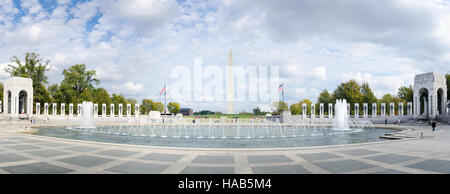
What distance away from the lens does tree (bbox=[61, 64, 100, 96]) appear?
67.2 m

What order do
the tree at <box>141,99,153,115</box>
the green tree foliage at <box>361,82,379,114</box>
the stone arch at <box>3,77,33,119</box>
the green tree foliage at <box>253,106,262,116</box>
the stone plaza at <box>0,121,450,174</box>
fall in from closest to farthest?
the stone plaza at <box>0,121,450,174</box>
the stone arch at <box>3,77,33,119</box>
the green tree foliage at <box>361,82,379,114</box>
the tree at <box>141,99,153,115</box>
the green tree foliage at <box>253,106,262,116</box>

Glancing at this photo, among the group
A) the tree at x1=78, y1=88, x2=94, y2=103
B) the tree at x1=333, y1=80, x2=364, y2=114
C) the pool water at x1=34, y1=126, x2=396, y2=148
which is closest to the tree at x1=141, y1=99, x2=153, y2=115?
the tree at x1=78, y1=88, x2=94, y2=103

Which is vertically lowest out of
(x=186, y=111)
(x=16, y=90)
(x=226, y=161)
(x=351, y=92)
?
(x=186, y=111)

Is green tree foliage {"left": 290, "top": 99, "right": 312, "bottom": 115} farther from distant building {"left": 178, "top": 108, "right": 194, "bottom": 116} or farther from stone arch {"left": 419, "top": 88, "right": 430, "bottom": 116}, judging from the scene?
distant building {"left": 178, "top": 108, "right": 194, "bottom": 116}

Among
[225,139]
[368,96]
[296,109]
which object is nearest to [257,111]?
[296,109]

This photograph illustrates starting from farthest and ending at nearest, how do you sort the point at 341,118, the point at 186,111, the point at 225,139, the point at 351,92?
the point at 186,111
the point at 351,92
the point at 341,118
the point at 225,139

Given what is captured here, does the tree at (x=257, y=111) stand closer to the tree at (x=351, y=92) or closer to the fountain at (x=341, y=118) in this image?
the tree at (x=351, y=92)

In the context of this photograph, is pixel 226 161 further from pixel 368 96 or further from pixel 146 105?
pixel 146 105

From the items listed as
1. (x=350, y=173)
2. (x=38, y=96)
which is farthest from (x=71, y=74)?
(x=350, y=173)

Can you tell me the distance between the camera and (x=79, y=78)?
68.1 metres

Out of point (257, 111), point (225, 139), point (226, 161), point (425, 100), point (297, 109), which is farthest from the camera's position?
point (257, 111)

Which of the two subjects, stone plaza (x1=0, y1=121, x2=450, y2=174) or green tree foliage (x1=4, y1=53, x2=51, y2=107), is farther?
green tree foliage (x1=4, y1=53, x2=51, y2=107)

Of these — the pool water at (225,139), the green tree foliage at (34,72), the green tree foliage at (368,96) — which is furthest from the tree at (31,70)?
the green tree foliage at (368,96)
